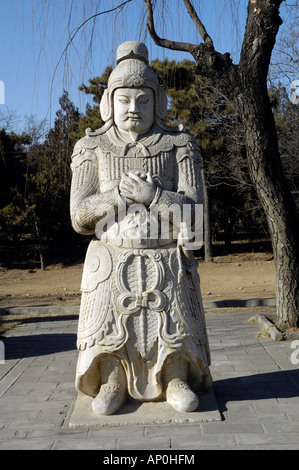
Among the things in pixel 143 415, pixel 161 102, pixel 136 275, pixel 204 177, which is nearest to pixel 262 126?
pixel 161 102

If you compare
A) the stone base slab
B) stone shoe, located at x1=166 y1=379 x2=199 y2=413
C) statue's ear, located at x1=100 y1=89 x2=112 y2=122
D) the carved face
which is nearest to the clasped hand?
the carved face

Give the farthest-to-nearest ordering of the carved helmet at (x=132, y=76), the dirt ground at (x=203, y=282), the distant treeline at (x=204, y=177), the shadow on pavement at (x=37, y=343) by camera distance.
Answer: the distant treeline at (x=204, y=177) → the dirt ground at (x=203, y=282) → the shadow on pavement at (x=37, y=343) → the carved helmet at (x=132, y=76)

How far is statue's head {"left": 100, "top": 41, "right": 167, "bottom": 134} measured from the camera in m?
4.05

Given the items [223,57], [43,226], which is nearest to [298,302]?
[223,57]

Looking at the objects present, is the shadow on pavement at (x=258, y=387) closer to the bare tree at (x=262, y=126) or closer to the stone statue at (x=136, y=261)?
the stone statue at (x=136, y=261)

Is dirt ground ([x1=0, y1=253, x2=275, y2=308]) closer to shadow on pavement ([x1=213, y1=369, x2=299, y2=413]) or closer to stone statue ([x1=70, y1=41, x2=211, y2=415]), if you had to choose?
shadow on pavement ([x1=213, y1=369, x2=299, y2=413])

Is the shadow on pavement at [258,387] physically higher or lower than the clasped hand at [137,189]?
lower

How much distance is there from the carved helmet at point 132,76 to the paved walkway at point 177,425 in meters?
2.38

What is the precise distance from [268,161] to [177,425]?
4.03 metres

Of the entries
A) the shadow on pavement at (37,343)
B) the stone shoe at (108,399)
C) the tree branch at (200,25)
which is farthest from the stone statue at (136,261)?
the tree branch at (200,25)

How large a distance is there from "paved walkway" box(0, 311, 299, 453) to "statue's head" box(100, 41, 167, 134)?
2279 millimetres

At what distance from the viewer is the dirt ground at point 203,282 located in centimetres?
1159

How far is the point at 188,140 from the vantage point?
420 centimetres

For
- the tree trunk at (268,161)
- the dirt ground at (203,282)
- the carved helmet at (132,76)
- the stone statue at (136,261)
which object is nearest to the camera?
the stone statue at (136,261)
